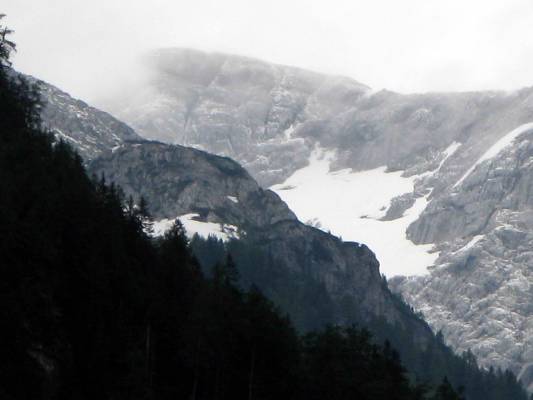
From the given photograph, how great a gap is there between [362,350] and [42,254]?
49.3 meters

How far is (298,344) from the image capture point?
110750mm

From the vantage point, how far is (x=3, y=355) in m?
71.0

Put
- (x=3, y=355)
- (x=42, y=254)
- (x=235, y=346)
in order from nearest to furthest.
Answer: (x=3, y=355) → (x=42, y=254) → (x=235, y=346)

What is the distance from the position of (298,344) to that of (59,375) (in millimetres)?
30856

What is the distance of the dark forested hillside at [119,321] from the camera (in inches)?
2950

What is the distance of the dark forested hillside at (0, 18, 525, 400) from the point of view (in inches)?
2950

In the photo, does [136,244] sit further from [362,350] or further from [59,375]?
[59,375]

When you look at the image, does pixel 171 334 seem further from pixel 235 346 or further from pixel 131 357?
pixel 131 357

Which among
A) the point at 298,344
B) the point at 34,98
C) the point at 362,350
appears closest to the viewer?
the point at 298,344

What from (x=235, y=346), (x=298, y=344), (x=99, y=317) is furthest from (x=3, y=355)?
(x=298, y=344)

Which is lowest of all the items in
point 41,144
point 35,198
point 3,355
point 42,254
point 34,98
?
point 3,355

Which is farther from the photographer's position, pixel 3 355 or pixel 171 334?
pixel 171 334

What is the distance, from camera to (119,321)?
9388 cm

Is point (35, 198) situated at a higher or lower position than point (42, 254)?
higher
